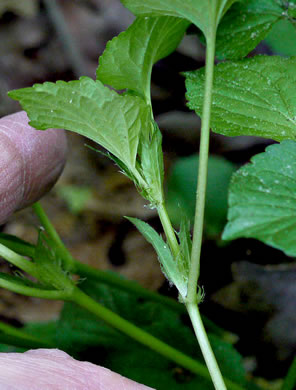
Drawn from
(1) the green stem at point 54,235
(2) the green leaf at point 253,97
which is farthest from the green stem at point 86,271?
(2) the green leaf at point 253,97

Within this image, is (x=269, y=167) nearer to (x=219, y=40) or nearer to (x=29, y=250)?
(x=219, y=40)

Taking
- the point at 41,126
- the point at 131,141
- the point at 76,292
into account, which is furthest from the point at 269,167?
the point at 76,292

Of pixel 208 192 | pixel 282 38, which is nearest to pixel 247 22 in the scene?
pixel 282 38

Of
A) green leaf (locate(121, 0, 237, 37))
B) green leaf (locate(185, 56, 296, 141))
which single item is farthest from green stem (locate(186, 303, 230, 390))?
green leaf (locate(121, 0, 237, 37))

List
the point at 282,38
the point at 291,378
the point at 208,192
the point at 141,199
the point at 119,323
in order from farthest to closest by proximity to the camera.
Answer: the point at 141,199 → the point at 208,192 → the point at 282,38 → the point at 291,378 → the point at 119,323

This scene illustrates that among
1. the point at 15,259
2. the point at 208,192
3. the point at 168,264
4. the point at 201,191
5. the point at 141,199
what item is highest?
the point at 201,191

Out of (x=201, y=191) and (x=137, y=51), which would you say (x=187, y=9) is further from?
(x=201, y=191)
